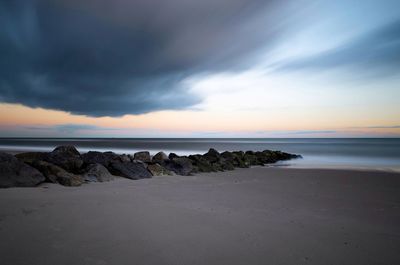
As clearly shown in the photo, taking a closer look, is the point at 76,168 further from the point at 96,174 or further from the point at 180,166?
the point at 180,166

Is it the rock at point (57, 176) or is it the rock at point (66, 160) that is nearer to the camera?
the rock at point (57, 176)

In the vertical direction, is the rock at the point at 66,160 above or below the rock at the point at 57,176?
above

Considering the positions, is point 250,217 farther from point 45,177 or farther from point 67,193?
point 45,177

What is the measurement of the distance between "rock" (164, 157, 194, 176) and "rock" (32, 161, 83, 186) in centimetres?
420

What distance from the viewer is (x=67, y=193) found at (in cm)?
574

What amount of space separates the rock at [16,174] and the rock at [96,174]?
125 cm

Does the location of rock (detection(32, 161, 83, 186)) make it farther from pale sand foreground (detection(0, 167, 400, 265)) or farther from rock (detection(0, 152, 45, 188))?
pale sand foreground (detection(0, 167, 400, 265))

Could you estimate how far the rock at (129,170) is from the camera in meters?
8.61

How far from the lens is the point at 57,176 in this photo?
22.9 feet

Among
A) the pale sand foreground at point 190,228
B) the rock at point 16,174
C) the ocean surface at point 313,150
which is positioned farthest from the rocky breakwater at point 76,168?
the ocean surface at point 313,150

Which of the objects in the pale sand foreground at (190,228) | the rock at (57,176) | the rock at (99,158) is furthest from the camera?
the rock at (99,158)

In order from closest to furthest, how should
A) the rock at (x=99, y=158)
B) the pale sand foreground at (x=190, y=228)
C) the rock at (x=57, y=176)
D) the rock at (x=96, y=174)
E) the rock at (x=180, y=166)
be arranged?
1. the pale sand foreground at (x=190, y=228)
2. the rock at (x=57, y=176)
3. the rock at (x=96, y=174)
4. the rock at (x=99, y=158)
5. the rock at (x=180, y=166)

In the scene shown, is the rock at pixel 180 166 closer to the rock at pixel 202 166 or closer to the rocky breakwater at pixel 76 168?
the rocky breakwater at pixel 76 168

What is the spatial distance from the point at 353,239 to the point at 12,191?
6.85 metres
